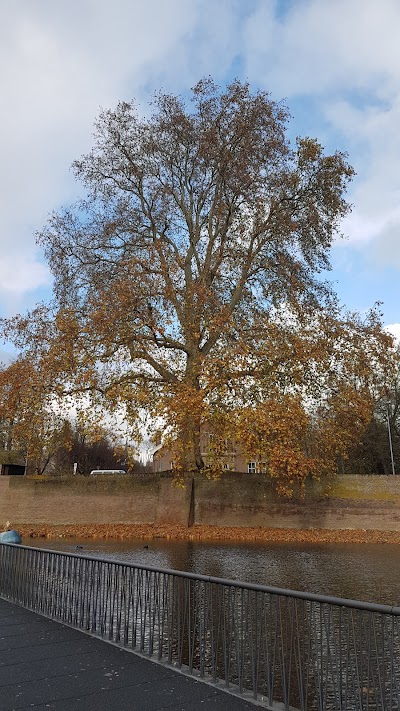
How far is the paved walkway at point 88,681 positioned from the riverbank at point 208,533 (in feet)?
54.6

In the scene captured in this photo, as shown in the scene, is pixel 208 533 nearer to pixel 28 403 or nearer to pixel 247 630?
pixel 28 403

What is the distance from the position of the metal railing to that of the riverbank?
15.6 m

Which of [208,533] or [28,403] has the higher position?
[28,403]

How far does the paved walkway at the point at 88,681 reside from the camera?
15.3 ft

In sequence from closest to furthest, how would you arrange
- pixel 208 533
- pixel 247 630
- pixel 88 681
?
pixel 88 681 < pixel 247 630 < pixel 208 533

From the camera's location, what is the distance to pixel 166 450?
22.7m

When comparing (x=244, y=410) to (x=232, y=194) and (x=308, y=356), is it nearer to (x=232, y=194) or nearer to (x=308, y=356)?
(x=308, y=356)

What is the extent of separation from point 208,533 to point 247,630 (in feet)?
60.9

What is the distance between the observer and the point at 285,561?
51.6ft

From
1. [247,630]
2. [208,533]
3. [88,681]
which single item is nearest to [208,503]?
[208,533]

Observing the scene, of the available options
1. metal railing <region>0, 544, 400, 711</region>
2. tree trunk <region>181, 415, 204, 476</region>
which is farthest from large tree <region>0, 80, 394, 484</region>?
metal railing <region>0, 544, 400, 711</region>

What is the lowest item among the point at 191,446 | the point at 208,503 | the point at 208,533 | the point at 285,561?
the point at 285,561

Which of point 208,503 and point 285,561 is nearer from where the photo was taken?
point 285,561

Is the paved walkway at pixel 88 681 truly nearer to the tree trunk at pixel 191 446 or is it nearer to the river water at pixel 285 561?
the river water at pixel 285 561
